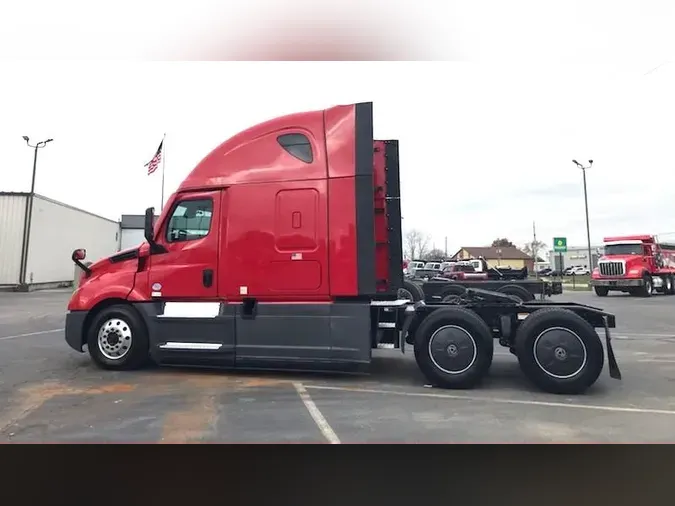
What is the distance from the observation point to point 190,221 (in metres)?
6.61

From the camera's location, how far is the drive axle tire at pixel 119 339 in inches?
263

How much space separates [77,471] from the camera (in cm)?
361

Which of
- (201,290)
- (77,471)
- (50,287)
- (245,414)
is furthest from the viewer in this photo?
(50,287)

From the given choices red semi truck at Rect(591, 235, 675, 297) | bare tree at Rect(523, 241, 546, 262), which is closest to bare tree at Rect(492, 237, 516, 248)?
bare tree at Rect(523, 241, 546, 262)

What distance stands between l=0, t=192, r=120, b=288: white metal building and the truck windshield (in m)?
29.8

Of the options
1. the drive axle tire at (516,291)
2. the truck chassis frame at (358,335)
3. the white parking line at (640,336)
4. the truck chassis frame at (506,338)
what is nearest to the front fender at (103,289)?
the truck chassis frame at (358,335)

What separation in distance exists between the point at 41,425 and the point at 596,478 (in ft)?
16.4

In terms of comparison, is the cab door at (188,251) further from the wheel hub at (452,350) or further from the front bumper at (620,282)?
the front bumper at (620,282)

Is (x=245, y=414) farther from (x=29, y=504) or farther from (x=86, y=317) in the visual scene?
(x=86, y=317)

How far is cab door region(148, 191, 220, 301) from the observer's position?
646 centimetres

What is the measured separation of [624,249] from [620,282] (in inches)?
74.2

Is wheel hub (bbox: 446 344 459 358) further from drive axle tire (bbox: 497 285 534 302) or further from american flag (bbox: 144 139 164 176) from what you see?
american flag (bbox: 144 139 164 176)

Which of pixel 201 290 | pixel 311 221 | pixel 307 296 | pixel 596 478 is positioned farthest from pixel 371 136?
pixel 596 478

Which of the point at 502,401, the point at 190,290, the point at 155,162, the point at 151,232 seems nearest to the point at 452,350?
the point at 502,401
